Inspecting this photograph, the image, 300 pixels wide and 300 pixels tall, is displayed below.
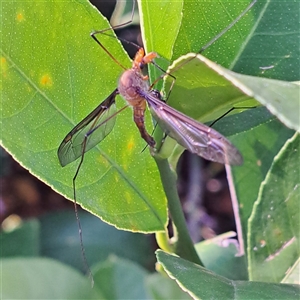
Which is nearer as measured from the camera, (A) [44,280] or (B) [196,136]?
(B) [196,136]

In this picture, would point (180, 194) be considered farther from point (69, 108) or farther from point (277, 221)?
point (69, 108)

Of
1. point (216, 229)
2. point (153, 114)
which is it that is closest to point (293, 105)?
point (153, 114)

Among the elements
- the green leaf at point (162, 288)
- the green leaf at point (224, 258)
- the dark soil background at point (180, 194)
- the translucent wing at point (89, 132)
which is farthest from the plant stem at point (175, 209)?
the dark soil background at point (180, 194)

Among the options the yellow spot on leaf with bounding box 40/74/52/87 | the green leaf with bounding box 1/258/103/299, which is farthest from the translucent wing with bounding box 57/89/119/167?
the green leaf with bounding box 1/258/103/299

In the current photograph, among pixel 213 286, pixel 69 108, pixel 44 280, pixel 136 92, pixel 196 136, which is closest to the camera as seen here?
pixel 213 286

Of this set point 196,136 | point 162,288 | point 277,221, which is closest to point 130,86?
point 196,136
